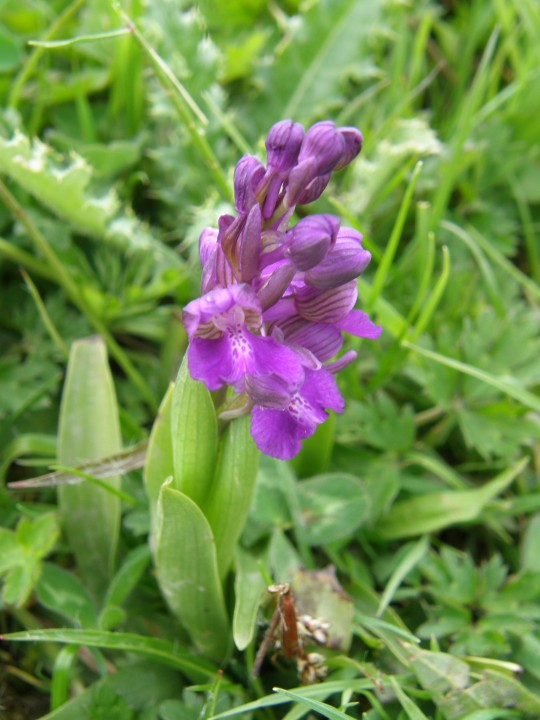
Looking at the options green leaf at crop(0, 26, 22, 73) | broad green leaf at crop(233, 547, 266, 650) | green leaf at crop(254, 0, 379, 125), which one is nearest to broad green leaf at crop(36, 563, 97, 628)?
broad green leaf at crop(233, 547, 266, 650)

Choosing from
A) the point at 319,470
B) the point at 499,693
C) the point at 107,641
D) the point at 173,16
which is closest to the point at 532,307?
the point at 319,470

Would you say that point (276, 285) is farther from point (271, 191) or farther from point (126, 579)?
point (126, 579)

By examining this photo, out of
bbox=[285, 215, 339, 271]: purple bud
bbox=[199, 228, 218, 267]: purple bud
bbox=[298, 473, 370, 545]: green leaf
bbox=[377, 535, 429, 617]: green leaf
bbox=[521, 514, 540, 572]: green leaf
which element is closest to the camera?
bbox=[285, 215, 339, 271]: purple bud

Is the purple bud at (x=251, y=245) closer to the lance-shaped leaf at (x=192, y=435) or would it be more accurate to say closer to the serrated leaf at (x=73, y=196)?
the lance-shaped leaf at (x=192, y=435)

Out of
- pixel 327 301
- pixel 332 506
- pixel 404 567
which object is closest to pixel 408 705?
pixel 404 567

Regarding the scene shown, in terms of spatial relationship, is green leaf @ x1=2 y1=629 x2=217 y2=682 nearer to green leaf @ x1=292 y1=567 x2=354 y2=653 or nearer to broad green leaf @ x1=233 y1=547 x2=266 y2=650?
broad green leaf @ x1=233 y1=547 x2=266 y2=650

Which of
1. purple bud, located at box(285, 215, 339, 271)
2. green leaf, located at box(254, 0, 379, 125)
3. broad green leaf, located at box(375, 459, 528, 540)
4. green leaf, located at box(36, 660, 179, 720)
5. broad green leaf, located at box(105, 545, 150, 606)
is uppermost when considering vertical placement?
purple bud, located at box(285, 215, 339, 271)
